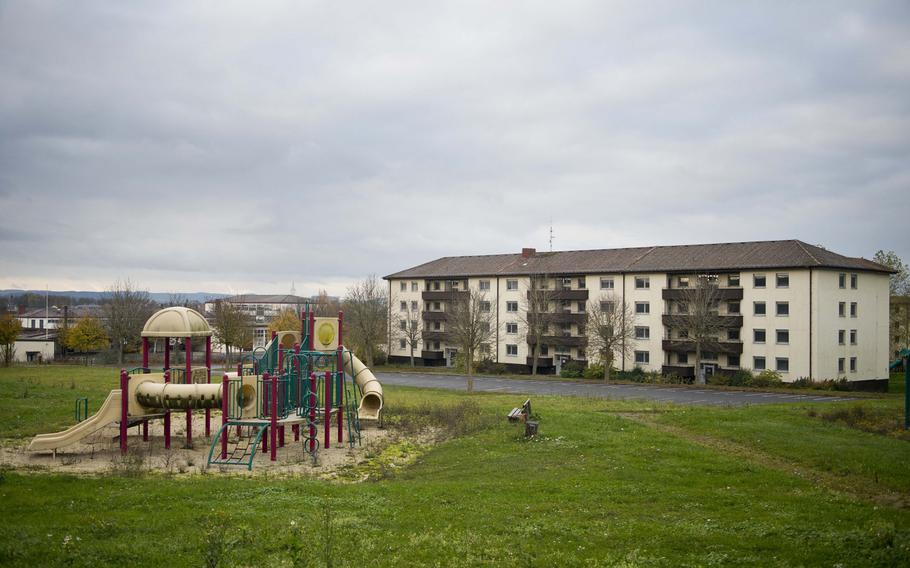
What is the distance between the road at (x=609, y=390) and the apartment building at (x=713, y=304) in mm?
7257

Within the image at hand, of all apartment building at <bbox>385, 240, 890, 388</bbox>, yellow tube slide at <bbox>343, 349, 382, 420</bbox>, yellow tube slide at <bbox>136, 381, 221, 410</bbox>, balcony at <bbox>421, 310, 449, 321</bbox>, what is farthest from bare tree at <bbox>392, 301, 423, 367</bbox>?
yellow tube slide at <bbox>136, 381, 221, 410</bbox>

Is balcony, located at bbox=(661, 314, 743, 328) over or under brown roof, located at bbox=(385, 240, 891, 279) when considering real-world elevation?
under

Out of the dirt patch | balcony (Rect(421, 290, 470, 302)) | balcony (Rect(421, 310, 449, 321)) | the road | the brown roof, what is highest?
the brown roof

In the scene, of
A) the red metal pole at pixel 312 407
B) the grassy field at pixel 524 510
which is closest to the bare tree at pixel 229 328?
the red metal pole at pixel 312 407

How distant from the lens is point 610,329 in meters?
55.3

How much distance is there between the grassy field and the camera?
33.2 feet

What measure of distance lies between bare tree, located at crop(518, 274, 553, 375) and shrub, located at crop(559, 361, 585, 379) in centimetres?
299

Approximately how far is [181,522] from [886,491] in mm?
14656

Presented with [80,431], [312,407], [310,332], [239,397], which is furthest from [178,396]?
[310,332]

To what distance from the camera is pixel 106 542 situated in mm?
10328

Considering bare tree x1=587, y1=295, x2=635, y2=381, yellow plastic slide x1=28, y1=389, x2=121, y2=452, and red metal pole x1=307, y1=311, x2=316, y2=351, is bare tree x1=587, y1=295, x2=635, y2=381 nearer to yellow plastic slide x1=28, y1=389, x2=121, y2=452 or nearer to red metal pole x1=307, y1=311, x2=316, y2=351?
red metal pole x1=307, y1=311, x2=316, y2=351

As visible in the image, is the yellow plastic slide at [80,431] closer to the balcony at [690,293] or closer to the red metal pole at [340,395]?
the red metal pole at [340,395]

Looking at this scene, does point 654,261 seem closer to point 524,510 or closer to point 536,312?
point 536,312

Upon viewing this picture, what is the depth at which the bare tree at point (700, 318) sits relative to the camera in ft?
174
